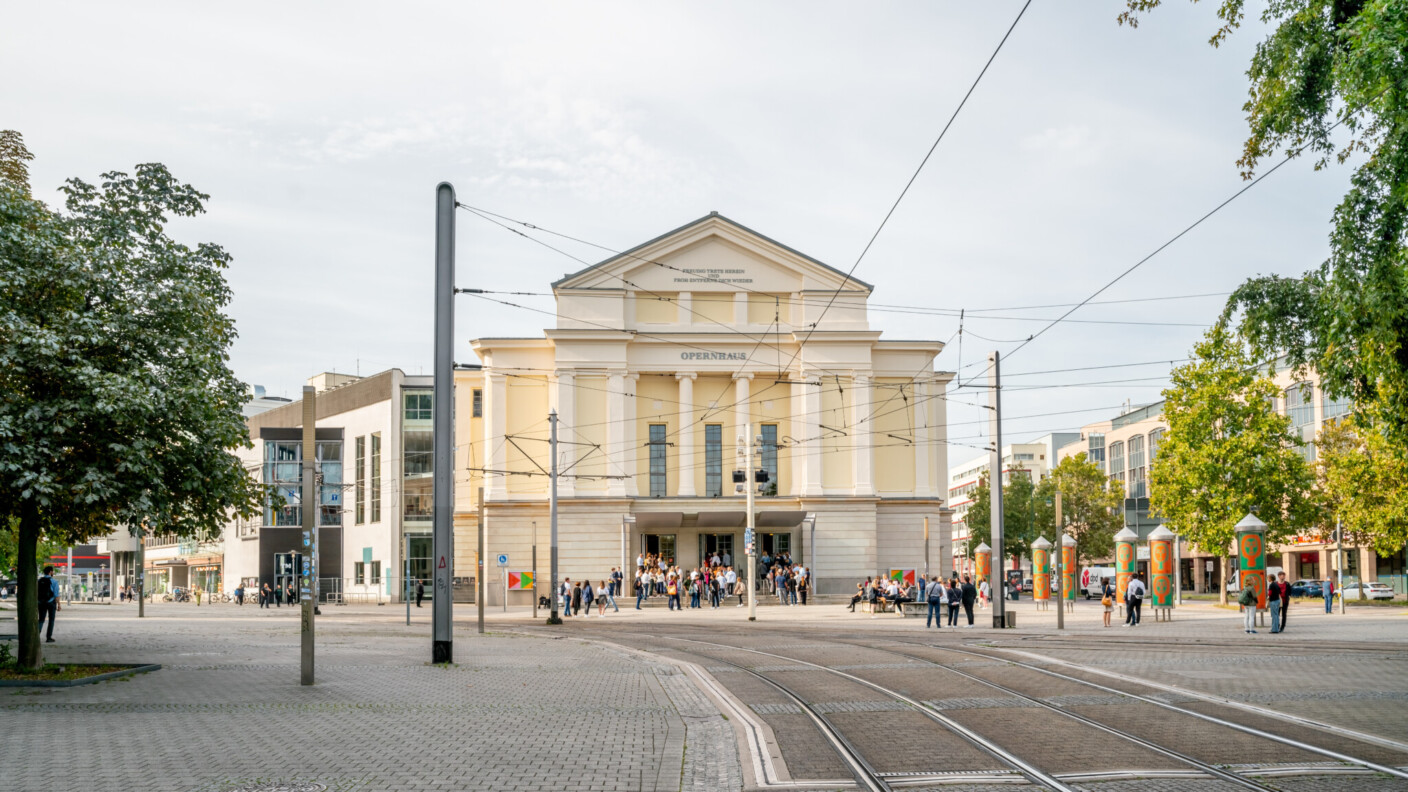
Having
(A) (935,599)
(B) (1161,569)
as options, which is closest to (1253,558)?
(B) (1161,569)

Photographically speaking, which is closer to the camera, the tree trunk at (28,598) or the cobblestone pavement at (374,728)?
the cobblestone pavement at (374,728)

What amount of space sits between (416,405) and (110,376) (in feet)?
177

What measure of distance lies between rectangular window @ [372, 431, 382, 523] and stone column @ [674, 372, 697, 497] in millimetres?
18650

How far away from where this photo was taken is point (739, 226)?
6294 centimetres

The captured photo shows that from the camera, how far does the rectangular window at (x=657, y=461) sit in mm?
64062

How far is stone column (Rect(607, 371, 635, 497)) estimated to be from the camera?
62094 mm

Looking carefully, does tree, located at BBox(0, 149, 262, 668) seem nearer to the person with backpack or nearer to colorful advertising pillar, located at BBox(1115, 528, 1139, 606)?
the person with backpack

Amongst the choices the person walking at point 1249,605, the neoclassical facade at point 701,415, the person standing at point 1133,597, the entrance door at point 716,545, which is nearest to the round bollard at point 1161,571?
the person standing at point 1133,597

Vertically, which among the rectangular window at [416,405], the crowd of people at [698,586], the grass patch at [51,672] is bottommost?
the crowd of people at [698,586]

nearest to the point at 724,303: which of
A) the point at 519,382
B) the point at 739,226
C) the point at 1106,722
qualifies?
the point at 739,226

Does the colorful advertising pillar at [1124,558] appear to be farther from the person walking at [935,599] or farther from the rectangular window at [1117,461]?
the rectangular window at [1117,461]

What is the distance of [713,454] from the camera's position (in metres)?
64.7

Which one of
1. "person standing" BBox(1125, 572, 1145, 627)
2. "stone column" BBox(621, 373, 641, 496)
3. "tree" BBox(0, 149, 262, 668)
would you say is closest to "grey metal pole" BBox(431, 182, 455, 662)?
"tree" BBox(0, 149, 262, 668)

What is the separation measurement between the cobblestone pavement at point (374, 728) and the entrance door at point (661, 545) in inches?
1534
